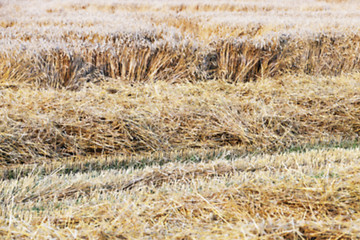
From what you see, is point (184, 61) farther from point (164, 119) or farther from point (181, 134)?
point (181, 134)

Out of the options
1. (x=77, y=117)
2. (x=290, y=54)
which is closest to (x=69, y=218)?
(x=77, y=117)

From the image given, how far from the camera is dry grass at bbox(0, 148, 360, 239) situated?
1.60 m

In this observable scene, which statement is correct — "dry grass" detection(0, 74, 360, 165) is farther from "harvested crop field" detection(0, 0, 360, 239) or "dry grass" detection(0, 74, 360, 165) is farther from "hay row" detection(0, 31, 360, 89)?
"hay row" detection(0, 31, 360, 89)

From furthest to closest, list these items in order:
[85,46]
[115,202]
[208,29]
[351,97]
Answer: [208,29] < [85,46] < [351,97] < [115,202]

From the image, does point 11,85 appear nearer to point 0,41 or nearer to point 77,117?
point 0,41

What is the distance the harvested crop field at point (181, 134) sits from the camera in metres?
1.75

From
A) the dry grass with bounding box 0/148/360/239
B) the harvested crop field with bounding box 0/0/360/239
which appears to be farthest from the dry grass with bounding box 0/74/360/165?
the dry grass with bounding box 0/148/360/239

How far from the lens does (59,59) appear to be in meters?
3.87

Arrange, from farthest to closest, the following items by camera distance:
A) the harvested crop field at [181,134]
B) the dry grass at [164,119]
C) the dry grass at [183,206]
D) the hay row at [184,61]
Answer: the hay row at [184,61] < the dry grass at [164,119] < the harvested crop field at [181,134] < the dry grass at [183,206]

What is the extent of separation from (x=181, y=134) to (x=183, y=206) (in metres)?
1.37

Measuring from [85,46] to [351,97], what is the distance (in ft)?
10.5

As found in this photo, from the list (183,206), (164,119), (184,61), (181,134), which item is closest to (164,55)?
(184,61)

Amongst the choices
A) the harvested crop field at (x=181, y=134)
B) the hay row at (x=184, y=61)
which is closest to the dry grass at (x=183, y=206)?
the harvested crop field at (x=181, y=134)

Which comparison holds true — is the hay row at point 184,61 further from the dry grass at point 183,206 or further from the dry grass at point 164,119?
the dry grass at point 183,206
